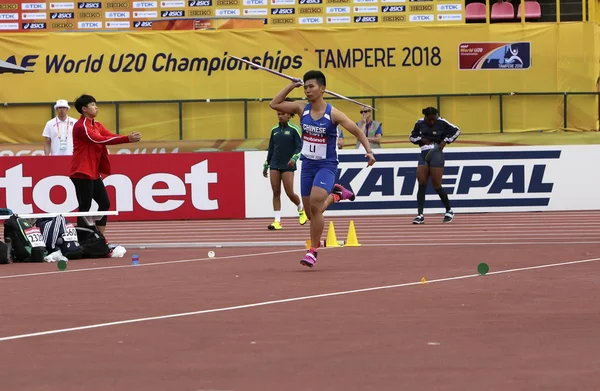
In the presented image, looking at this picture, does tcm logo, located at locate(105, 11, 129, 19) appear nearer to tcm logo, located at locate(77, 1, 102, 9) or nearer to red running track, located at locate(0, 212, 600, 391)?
tcm logo, located at locate(77, 1, 102, 9)

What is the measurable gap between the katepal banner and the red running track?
40.8ft

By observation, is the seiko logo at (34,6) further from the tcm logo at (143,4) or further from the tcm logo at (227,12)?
the tcm logo at (227,12)

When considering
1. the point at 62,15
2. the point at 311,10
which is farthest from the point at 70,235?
the point at 62,15

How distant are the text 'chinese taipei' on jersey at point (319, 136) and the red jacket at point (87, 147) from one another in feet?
9.88

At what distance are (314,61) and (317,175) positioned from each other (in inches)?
588

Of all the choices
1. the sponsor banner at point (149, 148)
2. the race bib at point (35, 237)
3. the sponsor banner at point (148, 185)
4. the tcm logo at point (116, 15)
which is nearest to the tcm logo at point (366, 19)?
the tcm logo at point (116, 15)

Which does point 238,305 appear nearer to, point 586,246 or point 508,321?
point 508,321

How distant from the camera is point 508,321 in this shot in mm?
8789

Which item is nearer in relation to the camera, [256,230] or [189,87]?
[256,230]

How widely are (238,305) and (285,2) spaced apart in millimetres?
20494

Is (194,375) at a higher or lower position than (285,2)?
lower

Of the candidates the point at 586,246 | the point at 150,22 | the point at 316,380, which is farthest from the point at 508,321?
the point at 150,22

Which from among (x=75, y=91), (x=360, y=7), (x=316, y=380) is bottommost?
(x=316, y=380)

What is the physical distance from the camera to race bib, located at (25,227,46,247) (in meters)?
15.0
